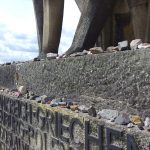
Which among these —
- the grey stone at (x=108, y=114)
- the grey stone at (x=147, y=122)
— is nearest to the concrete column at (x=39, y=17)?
the grey stone at (x=108, y=114)

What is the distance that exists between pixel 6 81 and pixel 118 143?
342cm

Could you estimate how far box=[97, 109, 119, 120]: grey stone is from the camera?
253 cm

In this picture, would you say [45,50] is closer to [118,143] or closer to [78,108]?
[78,108]

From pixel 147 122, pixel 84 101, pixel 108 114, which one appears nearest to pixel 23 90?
pixel 84 101

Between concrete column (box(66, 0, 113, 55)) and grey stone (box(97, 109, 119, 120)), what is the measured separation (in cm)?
123

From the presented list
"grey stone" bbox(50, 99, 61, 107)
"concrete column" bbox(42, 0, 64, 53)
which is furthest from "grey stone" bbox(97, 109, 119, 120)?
"concrete column" bbox(42, 0, 64, 53)

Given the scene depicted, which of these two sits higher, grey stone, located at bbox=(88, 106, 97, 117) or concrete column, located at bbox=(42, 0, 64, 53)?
concrete column, located at bbox=(42, 0, 64, 53)

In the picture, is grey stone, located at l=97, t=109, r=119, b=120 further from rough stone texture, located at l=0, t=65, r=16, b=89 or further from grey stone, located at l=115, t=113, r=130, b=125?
rough stone texture, located at l=0, t=65, r=16, b=89

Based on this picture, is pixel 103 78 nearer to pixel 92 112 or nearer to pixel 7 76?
pixel 92 112

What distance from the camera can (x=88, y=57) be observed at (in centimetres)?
297

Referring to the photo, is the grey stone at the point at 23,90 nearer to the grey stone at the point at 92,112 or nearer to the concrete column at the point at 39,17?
the concrete column at the point at 39,17

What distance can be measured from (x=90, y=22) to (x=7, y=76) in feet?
6.52

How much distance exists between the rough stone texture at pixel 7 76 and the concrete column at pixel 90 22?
1.33m

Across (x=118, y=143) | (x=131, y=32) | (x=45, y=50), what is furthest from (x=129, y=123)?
(x=131, y=32)
